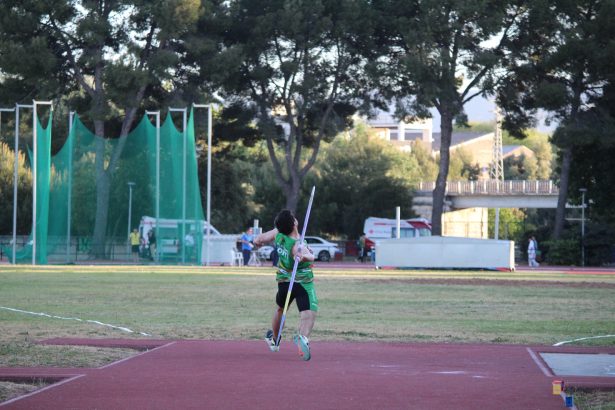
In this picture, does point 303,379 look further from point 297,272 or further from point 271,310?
point 271,310

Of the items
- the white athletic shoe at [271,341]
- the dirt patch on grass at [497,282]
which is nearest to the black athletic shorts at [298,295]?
the white athletic shoe at [271,341]

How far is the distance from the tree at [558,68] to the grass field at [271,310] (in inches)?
912

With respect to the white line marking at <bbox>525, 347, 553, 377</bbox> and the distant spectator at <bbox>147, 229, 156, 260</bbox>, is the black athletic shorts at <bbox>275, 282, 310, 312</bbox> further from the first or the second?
the distant spectator at <bbox>147, 229, 156, 260</bbox>

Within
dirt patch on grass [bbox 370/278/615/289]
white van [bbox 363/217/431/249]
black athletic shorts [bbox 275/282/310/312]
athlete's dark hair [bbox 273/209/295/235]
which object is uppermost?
white van [bbox 363/217/431/249]

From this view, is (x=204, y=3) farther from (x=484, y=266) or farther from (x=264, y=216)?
(x=264, y=216)

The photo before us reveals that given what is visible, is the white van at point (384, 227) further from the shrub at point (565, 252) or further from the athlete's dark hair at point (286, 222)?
the athlete's dark hair at point (286, 222)

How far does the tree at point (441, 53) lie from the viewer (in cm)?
5953

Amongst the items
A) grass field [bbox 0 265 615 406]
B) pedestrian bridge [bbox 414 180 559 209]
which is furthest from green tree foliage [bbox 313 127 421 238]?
grass field [bbox 0 265 615 406]

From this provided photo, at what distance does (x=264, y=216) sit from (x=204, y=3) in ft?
93.0

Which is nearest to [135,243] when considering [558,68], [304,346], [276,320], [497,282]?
[497,282]

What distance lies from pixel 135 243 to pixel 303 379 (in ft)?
135

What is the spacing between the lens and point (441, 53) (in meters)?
60.2

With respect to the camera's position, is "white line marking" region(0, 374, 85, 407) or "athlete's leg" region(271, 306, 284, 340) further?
"athlete's leg" region(271, 306, 284, 340)

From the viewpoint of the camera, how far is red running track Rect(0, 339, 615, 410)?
959cm
